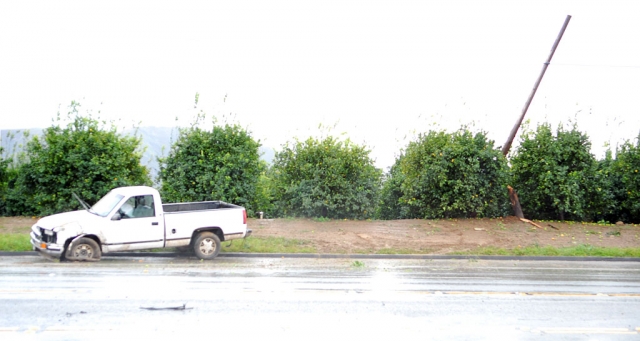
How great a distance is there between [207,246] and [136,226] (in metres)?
1.90

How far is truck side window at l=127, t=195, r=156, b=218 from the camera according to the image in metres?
13.8

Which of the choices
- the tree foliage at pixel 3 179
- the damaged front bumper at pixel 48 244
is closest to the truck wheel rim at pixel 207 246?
the damaged front bumper at pixel 48 244

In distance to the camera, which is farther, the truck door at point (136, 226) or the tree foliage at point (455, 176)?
the tree foliage at point (455, 176)

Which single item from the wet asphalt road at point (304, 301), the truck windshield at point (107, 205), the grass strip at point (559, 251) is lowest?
the wet asphalt road at point (304, 301)

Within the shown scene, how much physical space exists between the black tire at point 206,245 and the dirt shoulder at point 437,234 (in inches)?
130

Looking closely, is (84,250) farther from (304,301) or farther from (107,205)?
(304,301)

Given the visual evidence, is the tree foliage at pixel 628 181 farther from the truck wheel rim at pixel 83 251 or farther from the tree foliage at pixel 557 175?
the truck wheel rim at pixel 83 251

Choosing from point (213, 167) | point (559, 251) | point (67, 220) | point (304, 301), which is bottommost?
point (304, 301)

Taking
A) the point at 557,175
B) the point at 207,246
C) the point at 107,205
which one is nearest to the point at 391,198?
the point at 557,175

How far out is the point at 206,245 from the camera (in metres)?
14.6

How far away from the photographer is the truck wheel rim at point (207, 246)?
47.9 ft

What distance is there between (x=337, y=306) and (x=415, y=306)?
1.28m

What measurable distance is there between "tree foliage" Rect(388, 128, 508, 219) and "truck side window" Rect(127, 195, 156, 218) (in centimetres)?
1096

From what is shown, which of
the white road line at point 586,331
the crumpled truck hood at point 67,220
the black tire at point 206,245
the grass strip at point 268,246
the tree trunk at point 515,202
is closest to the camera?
the white road line at point 586,331
